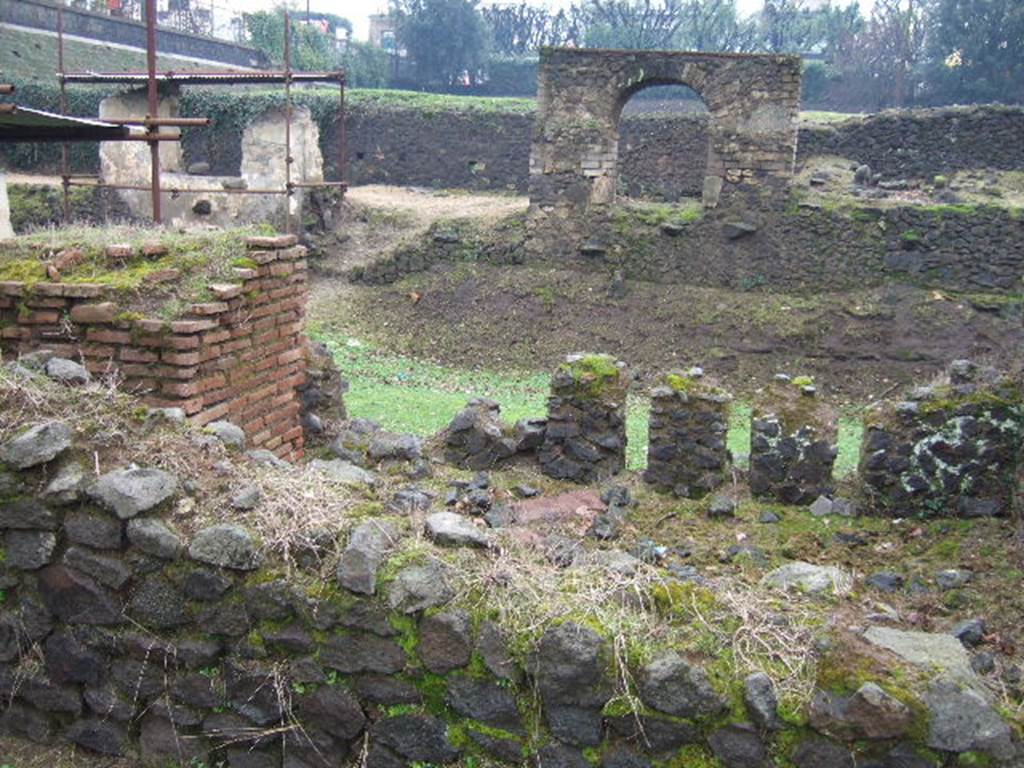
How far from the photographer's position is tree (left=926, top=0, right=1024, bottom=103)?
26.6 meters

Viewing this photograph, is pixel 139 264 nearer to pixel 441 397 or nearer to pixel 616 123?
pixel 441 397

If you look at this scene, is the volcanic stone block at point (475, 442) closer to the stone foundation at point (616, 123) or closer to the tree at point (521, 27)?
the stone foundation at point (616, 123)

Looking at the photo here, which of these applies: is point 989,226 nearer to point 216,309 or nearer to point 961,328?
point 961,328

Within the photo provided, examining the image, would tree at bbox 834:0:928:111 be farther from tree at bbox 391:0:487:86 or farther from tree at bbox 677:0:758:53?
tree at bbox 391:0:487:86

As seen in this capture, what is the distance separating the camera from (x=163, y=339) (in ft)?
15.9

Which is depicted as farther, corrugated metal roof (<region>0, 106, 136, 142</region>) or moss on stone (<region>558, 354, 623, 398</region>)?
moss on stone (<region>558, 354, 623, 398</region>)

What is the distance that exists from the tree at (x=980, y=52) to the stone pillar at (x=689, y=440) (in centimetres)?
2386

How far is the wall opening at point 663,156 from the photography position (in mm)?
19297

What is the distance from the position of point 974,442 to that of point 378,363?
831cm

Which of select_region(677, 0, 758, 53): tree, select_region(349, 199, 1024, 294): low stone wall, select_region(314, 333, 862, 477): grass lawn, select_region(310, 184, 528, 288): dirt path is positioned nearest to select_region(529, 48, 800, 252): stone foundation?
select_region(349, 199, 1024, 294): low stone wall

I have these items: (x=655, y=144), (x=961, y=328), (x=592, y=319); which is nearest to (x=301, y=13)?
(x=655, y=144)

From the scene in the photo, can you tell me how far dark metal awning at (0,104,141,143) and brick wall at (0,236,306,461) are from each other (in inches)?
36.3

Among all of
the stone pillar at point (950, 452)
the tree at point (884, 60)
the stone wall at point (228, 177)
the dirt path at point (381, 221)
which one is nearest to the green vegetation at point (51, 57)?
the stone wall at point (228, 177)

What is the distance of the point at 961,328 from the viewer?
1277 centimetres
